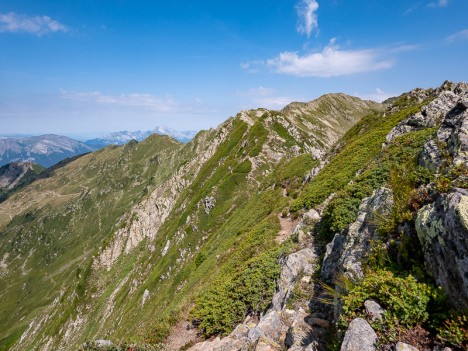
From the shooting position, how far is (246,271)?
1814cm

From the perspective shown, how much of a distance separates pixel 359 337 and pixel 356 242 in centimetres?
451

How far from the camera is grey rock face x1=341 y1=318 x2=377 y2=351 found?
678cm

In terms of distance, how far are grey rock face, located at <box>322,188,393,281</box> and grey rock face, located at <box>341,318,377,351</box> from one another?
1.97 meters

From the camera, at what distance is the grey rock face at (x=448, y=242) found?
644 cm

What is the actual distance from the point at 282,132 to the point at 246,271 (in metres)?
83.7

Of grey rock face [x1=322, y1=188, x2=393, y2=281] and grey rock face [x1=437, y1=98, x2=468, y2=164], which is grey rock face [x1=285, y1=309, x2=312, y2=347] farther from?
grey rock face [x1=437, y1=98, x2=468, y2=164]

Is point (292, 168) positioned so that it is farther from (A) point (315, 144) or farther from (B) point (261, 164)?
(A) point (315, 144)

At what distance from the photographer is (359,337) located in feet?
22.7

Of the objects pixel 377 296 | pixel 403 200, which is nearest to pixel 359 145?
pixel 403 200

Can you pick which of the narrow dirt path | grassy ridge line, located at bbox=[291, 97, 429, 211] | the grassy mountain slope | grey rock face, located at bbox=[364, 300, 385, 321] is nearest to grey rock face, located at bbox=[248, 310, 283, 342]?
the grassy mountain slope

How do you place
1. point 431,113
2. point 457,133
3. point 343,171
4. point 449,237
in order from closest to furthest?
point 449,237
point 457,133
point 431,113
point 343,171

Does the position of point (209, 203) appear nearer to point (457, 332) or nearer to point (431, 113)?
point (431, 113)

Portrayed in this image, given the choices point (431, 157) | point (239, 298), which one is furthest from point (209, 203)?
point (431, 157)

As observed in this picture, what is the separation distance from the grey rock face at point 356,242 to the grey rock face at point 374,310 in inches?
59.9
